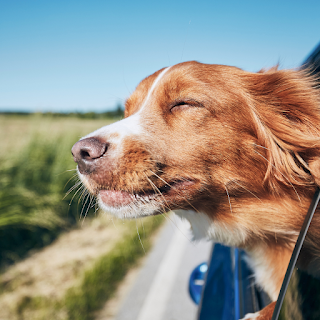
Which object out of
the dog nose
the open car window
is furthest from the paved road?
the open car window

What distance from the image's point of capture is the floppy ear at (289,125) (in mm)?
1418

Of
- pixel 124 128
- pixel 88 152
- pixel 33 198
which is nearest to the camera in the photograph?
pixel 88 152

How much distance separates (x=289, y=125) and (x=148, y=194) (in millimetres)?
868

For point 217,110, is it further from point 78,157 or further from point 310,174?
point 78,157

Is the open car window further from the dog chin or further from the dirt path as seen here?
the dirt path

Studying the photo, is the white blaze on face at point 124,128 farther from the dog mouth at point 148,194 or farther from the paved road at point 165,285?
the paved road at point 165,285

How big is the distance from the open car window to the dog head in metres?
0.51

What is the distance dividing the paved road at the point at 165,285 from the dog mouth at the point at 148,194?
3.71 feet

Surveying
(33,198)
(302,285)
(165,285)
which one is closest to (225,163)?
(302,285)

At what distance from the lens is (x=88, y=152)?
4.76 feet

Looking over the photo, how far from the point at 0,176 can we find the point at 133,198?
4220mm

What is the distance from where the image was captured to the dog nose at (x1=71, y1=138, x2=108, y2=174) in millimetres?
1442

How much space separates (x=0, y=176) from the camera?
15.7 ft

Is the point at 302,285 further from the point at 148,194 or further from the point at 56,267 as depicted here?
the point at 56,267
